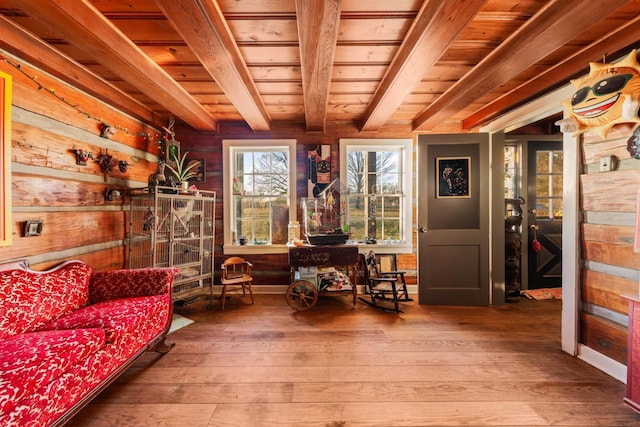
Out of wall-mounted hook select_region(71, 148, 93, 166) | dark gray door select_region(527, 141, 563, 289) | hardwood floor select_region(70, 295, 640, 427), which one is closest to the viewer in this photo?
hardwood floor select_region(70, 295, 640, 427)

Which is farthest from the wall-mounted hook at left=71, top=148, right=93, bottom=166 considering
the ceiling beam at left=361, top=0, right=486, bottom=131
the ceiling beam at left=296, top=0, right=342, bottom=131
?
the ceiling beam at left=361, top=0, right=486, bottom=131

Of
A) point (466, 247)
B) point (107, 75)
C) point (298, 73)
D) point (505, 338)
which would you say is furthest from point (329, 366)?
point (107, 75)

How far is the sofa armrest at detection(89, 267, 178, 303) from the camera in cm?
215

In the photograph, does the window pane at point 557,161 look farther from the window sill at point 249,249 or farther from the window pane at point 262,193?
the window sill at point 249,249

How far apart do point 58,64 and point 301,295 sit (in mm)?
3115

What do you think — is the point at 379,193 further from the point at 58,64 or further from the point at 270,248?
the point at 58,64

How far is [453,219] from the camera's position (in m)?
3.35

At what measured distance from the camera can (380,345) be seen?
92.0 inches

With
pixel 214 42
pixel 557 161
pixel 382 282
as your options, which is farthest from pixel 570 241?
pixel 214 42

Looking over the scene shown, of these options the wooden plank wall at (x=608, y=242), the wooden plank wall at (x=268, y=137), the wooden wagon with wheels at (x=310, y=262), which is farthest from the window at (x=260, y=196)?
the wooden plank wall at (x=608, y=242)

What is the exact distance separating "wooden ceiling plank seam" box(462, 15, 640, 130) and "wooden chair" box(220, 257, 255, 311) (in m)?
3.63

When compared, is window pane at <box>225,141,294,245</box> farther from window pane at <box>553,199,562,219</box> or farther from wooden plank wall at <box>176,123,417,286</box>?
window pane at <box>553,199,562,219</box>

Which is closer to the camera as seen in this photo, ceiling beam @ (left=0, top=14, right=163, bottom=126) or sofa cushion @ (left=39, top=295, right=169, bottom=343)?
sofa cushion @ (left=39, top=295, right=169, bottom=343)

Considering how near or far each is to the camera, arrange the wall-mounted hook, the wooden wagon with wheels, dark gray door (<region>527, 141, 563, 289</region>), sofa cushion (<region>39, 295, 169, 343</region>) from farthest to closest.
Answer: dark gray door (<region>527, 141, 563, 289</region>) < the wooden wagon with wheels < the wall-mounted hook < sofa cushion (<region>39, 295, 169, 343</region>)
